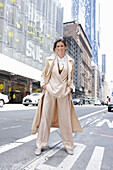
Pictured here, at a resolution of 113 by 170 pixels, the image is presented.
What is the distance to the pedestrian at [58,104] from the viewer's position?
2.54 metres

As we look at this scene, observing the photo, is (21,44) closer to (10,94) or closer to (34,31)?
(34,31)

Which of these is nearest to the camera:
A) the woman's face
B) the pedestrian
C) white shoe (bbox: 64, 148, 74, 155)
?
white shoe (bbox: 64, 148, 74, 155)

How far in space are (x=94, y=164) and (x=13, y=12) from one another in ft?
80.7

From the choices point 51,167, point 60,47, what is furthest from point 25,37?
point 51,167

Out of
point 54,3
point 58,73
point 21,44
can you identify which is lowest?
point 58,73

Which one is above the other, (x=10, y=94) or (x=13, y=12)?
(x=13, y=12)

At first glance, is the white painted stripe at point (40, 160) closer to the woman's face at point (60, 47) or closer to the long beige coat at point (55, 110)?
the long beige coat at point (55, 110)

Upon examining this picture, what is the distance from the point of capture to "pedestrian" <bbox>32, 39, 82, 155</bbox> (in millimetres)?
2539

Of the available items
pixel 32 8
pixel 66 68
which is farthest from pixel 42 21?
pixel 66 68

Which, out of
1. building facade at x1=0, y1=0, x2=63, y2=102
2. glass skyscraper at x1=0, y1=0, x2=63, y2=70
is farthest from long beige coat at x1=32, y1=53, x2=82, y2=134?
glass skyscraper at x1=0, y1=0, x2=63, y2=70

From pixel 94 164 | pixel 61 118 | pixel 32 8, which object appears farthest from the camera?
pixel 32 8

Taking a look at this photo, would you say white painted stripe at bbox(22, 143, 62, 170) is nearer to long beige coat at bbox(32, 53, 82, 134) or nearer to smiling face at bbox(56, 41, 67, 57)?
long beige coat at bbox(32, 53, 82, 134)

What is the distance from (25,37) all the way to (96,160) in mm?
25168

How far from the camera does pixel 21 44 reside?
79.5 feet
